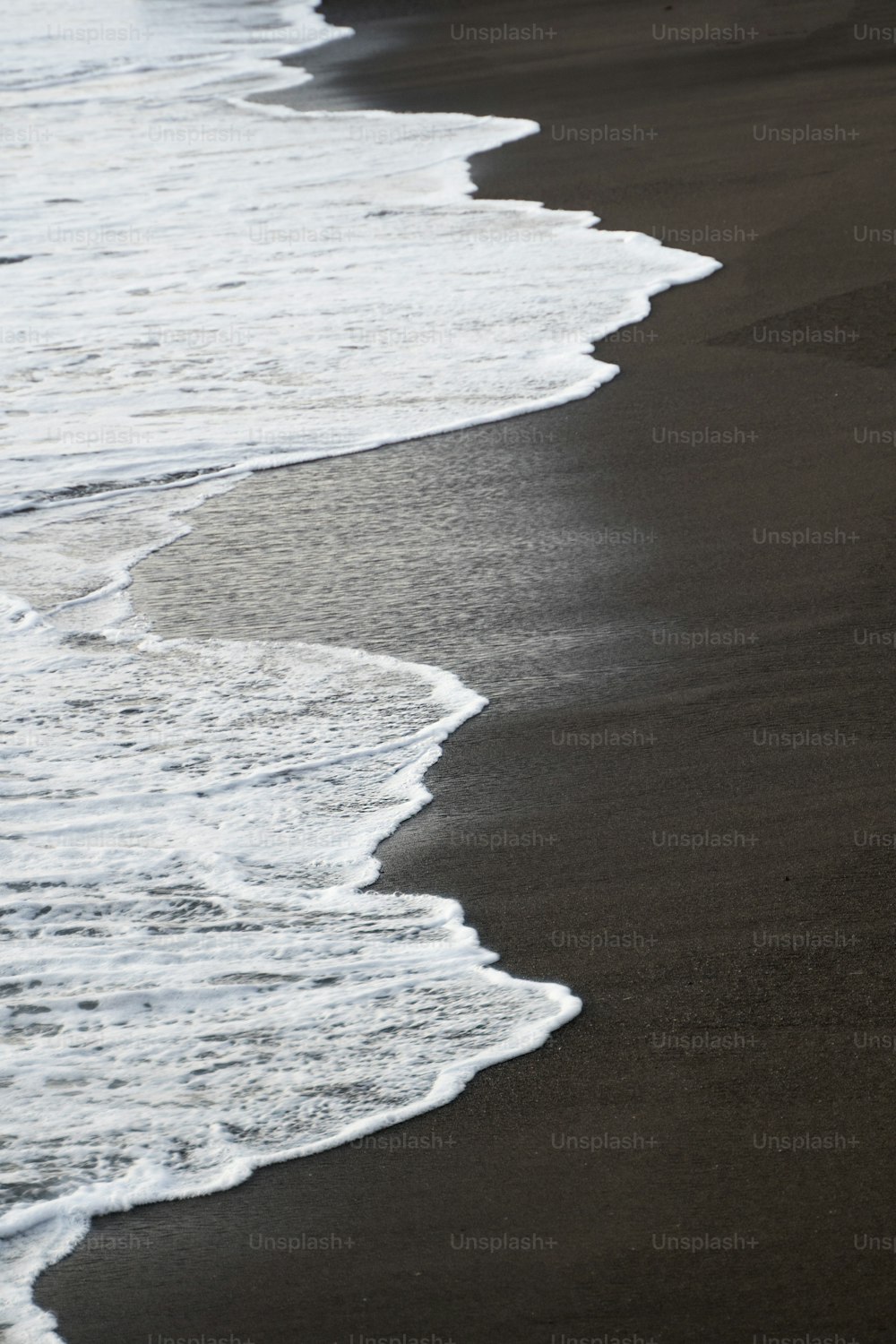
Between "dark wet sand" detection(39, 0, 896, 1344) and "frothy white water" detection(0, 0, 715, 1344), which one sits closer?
"dark wet sand" detection(39, 0, 896, 1344)

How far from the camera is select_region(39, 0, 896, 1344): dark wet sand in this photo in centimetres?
254

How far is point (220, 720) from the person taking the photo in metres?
4.42

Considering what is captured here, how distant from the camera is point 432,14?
19797mm

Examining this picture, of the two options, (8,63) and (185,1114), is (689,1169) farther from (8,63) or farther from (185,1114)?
(8,63)

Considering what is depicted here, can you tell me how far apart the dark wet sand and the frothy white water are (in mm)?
134

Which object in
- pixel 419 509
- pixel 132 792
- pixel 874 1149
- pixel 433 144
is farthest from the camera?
pixel 433 144

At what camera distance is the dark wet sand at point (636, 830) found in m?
2.54

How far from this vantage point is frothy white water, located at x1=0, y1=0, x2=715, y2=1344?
9.86 ft

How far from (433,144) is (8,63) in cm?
1005

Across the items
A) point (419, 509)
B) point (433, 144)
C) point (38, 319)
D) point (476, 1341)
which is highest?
point (433, 144)

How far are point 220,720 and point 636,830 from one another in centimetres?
145

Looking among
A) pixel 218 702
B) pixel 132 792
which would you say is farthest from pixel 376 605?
pixel 132 792

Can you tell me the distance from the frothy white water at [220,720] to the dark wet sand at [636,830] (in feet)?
0.44

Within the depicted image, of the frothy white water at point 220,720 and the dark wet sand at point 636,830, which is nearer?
the dark wet sand at point 636,830
